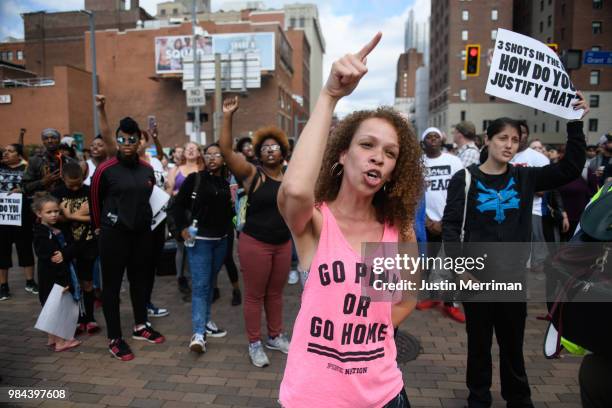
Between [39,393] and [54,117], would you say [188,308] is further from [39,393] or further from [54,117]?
[54,117]

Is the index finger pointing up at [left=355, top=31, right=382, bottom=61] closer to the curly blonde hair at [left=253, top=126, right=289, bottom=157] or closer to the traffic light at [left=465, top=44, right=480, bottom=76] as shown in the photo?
the curly blonde hair at [left=253, top=126, right=289, bottom=157]

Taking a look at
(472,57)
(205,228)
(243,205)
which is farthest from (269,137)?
(472,57)

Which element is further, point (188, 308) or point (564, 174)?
point (188, 308)

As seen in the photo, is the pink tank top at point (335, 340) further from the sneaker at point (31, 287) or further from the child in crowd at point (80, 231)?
the sneaker at point (31, 287)

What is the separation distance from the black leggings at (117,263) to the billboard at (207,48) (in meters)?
44.1

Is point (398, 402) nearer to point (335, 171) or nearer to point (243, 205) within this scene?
point (335, 171)

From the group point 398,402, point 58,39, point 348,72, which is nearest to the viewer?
point 348,72

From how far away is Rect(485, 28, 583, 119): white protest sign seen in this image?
3.22 m

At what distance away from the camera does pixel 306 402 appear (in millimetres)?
1645

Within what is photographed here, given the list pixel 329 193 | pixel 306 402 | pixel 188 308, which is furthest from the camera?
pixel 188 308

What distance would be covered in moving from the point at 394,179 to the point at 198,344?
3.07m

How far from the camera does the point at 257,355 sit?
13.3ft

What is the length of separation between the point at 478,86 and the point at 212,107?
3999 cm

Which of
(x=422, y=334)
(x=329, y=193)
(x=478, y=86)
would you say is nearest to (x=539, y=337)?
(x=422, y=334)
